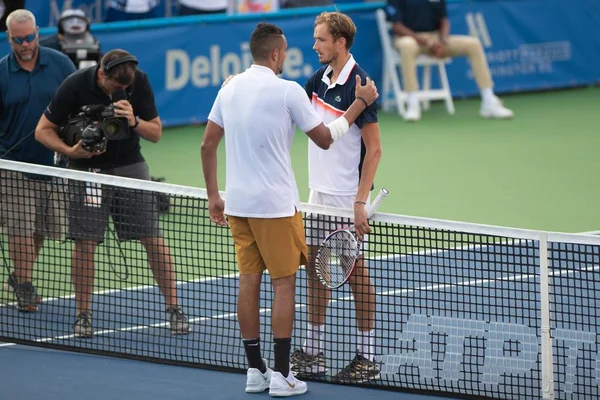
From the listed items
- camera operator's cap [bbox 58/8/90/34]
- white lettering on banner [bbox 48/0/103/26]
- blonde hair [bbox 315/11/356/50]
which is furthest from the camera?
white lettering on banner [bbox 48/0/103/26]

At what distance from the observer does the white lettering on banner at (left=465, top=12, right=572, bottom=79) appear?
52.6ft

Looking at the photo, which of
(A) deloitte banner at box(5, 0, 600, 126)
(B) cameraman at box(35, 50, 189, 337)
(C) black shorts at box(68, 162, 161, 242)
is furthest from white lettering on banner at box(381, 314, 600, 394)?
(A) deloitte banner at box(5, 0, 600, 126)

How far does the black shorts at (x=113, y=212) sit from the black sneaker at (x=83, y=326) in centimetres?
50

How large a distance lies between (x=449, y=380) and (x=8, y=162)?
3.05 metres

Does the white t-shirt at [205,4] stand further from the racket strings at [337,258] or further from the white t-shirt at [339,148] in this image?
the racket strings at [337,258]

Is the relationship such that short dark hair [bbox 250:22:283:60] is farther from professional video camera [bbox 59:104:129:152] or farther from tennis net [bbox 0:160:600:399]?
professional video camera [bbox 59:104:129:152]

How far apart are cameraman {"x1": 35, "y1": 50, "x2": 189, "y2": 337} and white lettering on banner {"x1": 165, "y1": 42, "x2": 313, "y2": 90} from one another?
22.1 feet

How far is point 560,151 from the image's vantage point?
1298 cm

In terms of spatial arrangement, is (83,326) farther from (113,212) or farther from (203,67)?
(203,67)

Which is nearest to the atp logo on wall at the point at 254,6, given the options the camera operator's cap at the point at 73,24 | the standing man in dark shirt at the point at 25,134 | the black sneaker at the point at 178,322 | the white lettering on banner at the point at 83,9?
the white lettering on banner at the point at 83,9

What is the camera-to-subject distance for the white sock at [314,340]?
674 centimetres

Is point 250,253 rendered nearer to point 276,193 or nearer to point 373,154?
Answer: point 276,193

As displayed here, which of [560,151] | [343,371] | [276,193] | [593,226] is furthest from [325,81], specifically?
[560,151]

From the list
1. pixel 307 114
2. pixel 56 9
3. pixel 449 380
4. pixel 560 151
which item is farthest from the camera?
pixel 56 9
